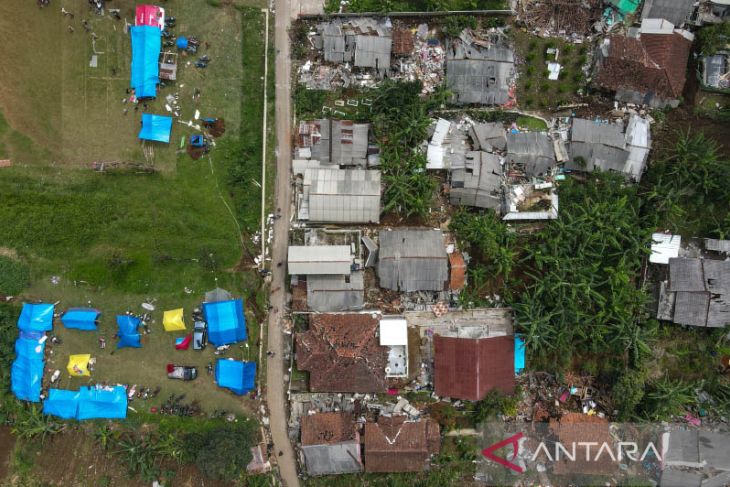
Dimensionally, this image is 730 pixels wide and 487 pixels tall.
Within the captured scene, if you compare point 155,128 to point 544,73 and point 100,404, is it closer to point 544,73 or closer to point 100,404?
point 100,404

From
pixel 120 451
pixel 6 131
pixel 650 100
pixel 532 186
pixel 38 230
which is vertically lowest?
pixel 120 451

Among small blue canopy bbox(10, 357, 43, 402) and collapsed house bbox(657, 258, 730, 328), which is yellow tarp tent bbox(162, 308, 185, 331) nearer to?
small blue canopy bbox(10, 357, 43, 402)

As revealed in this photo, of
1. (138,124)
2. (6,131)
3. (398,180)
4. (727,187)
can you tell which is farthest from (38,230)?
(727,187)

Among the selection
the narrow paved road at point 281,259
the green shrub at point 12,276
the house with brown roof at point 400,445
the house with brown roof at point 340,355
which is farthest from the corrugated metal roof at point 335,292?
the green shrub at point 12,276

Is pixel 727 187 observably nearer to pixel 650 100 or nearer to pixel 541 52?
pixel 650 100

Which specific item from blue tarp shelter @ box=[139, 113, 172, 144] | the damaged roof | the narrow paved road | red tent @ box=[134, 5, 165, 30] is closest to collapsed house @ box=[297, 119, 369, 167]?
the narrow paved road

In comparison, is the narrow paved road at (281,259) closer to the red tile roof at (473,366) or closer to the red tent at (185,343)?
the red tent at (185,343)
